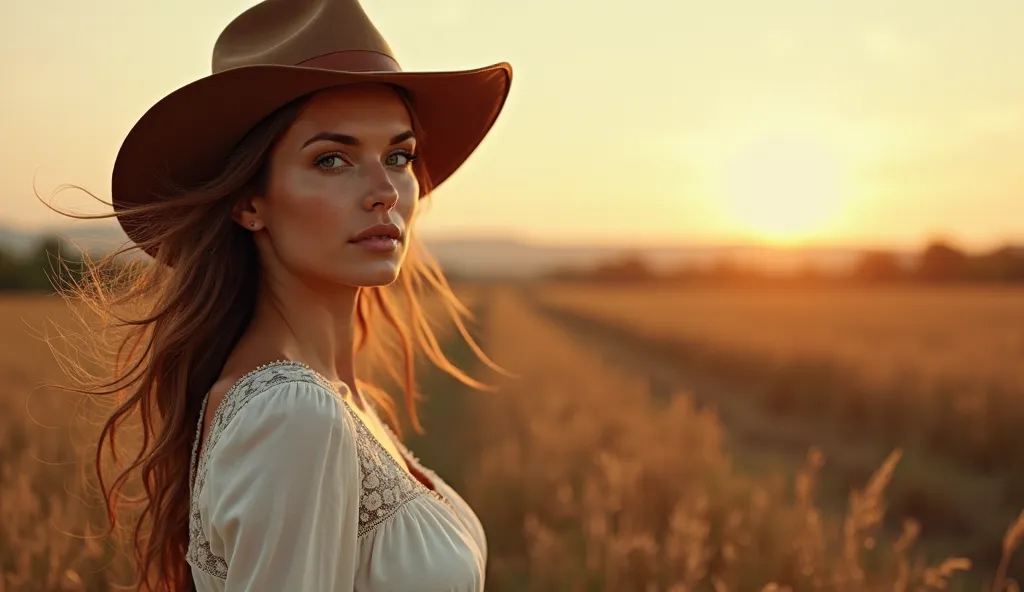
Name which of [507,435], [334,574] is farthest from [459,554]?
[507,435]

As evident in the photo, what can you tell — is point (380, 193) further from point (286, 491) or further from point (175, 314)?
point (286, 491)

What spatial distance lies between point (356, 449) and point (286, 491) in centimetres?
19

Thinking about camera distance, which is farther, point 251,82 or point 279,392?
point 251,82

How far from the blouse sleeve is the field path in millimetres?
5952

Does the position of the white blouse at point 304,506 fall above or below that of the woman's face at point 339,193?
below

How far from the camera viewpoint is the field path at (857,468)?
698 cm

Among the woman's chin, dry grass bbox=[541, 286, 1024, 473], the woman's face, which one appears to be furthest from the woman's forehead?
dry grass bbox=[541, 286, 1024, 473]

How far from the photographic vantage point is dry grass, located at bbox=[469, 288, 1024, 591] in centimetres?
346

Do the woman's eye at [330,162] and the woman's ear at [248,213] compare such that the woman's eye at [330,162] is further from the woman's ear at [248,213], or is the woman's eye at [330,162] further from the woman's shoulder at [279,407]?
the woman's shoulder at [279,407]

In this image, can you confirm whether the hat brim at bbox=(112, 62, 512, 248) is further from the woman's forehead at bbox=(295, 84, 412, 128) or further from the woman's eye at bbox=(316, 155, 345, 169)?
the woman's eye at bbox=(316, 155, 345, 169)

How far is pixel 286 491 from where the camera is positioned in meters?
1.52

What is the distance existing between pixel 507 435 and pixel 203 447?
5152 millimetres

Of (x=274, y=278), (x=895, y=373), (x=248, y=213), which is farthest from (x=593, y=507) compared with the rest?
(x=895, y=373)

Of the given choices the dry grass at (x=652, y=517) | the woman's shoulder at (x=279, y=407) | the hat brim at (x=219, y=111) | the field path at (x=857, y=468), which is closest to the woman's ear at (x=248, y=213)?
the hat brim at (x=219, y=111)
